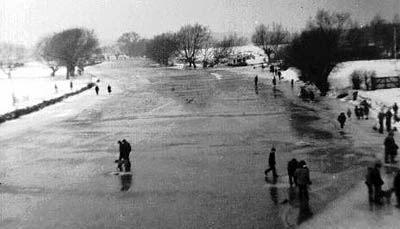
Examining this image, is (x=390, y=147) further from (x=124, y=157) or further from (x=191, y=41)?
(x=191, y=41)

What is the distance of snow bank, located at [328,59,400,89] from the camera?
43438mm

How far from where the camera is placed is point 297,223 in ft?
35.1

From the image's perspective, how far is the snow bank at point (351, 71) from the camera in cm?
4344

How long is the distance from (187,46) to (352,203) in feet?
379

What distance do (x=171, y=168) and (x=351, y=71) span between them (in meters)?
35.6

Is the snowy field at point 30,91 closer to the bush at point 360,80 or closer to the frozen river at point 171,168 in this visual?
the frozen river at point 171,168

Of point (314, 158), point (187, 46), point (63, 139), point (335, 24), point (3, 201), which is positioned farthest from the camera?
point (187, 46)

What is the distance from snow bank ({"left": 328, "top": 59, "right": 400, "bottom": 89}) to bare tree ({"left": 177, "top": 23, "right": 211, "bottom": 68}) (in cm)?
6323

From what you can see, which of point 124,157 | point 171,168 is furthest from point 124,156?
point 171,168

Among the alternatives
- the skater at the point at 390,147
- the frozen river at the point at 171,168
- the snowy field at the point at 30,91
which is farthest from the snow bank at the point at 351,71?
the snowy field at the point at 30,91

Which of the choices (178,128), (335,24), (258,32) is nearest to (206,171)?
(178,128)

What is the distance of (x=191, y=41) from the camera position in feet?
415

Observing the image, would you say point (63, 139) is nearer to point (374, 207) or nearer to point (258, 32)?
point (374, 207)

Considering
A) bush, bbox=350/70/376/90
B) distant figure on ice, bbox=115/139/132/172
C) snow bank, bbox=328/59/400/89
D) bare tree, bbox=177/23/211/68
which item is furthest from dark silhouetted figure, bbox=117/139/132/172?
bare tree, bbox=177/23/211/68
